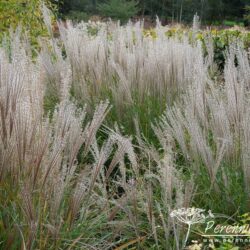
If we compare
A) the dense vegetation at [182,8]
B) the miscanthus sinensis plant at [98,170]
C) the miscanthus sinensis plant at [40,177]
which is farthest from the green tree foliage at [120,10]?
the miscanthus sinensis plant at [40,177]

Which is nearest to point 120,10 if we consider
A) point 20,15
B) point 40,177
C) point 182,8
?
point 182,8

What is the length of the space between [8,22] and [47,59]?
247cm

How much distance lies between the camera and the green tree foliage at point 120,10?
1172 inches

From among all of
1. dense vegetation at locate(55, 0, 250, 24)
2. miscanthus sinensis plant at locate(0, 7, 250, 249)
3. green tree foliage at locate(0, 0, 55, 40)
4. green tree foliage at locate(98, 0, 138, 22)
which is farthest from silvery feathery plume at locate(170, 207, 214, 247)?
green tree foliage at locate(98, 0, 138, 22)

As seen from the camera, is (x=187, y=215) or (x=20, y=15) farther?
(x=20, y=15)

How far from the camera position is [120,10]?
29.5m

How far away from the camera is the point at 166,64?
391cm

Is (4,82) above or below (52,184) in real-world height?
above

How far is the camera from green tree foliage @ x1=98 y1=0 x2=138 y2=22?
29758mm

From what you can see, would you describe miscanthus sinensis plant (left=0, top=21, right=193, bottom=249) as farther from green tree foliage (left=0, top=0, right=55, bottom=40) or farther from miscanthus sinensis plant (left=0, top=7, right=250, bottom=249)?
green tree foliage (left=0, top=0, right=55, bottom=40)

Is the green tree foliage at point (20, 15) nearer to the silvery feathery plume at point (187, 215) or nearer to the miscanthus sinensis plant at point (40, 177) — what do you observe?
the miscanthus sinensis plant at point (40, 177)

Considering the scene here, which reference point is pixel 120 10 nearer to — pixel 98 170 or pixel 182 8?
pixel 182 8

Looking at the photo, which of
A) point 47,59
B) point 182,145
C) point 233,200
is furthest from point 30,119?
point 47,59

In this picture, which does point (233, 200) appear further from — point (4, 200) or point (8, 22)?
point (8, 22)
